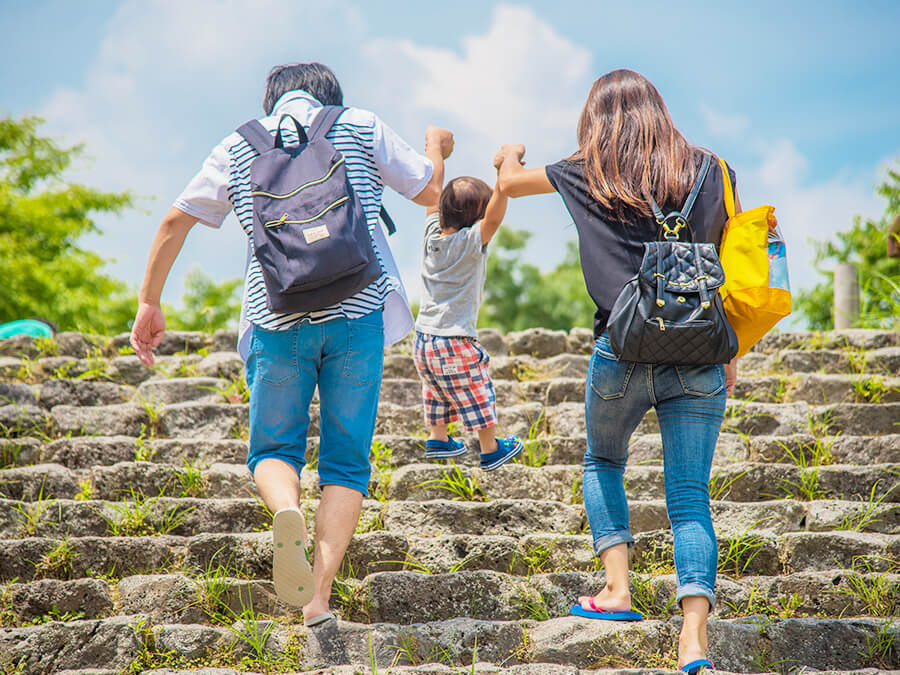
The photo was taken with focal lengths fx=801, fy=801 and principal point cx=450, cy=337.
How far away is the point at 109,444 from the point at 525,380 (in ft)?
9.13

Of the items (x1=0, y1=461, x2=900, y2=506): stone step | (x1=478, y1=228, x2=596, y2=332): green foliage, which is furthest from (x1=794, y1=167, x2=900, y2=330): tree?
(x1=0, y1=461, x2=900, y2=506): stone step

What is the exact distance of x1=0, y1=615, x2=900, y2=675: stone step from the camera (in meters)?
2.58

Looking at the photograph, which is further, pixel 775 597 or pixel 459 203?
pixel 459 203

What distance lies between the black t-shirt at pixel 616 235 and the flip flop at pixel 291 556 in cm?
111

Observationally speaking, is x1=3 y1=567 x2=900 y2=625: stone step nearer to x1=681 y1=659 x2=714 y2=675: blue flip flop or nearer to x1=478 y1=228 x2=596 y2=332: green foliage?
x1=681 y1=659 x2=714 y2=675: blue flip flop

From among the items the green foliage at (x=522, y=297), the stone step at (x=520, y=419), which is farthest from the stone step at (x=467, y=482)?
the green foliage at (x=522, y=297)

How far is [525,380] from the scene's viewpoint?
5.72 metres

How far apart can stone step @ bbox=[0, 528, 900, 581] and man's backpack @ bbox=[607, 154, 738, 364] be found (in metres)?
1.16

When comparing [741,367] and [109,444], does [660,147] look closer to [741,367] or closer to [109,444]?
[109,444]

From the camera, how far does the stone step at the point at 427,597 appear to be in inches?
114

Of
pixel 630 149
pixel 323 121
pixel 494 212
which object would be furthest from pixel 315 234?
pixel 494 212

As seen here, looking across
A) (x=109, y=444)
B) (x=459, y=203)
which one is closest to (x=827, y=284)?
(x=459, y=203)

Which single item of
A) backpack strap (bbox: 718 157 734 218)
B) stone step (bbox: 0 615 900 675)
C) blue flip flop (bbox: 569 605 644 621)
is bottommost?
stone step (bbox: 0 615 900 675)

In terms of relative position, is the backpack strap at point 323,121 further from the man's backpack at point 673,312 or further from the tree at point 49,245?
the tree at point 49,245
